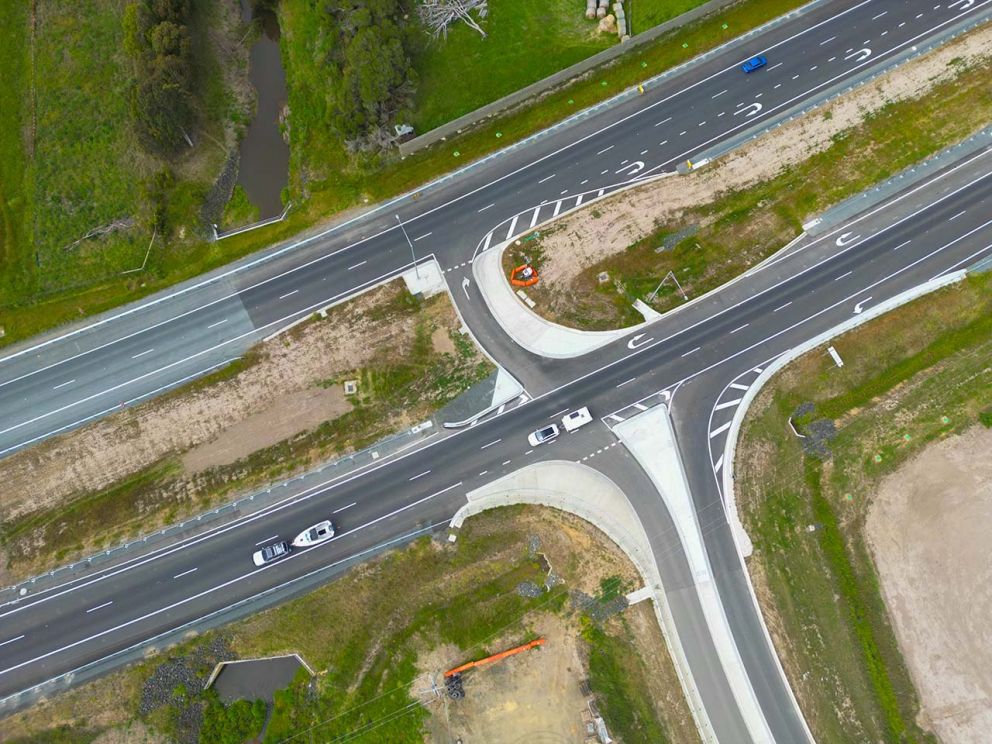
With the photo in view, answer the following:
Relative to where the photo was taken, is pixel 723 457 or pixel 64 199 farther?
pixel 64 199

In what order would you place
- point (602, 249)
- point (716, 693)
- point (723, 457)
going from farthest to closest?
point (602, 249)
point (723, 457)
point (716, 693)

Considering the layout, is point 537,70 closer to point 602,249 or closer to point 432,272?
point 602,249

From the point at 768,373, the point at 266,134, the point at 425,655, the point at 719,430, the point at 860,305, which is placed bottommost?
the point at 425,655

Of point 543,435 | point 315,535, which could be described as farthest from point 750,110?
point 315,535

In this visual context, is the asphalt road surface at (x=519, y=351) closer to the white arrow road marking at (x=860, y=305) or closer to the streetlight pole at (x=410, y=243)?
the white arrow road marking at (x=860, y=305)

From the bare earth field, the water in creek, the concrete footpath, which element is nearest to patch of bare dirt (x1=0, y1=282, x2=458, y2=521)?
the water in creek

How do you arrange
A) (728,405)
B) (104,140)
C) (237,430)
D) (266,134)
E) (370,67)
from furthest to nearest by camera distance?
1. (266,134)
2. (104,140)
3. (370,67)
4. (237,430)
5. (728,405)

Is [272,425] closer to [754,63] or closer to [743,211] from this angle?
[743,211]

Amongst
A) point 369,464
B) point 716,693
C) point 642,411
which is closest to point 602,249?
point 642,411
